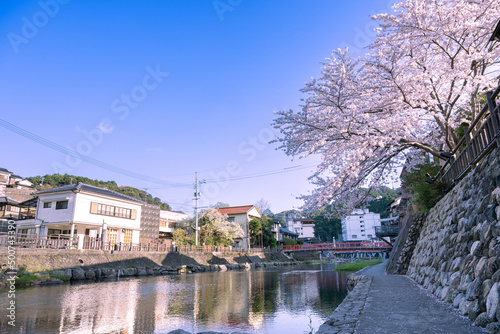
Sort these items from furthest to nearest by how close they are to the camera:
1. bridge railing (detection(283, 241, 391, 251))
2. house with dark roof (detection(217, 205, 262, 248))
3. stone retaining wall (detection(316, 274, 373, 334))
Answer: house with dark roof (detection(217, 205, 262, 248))
bridge railing (detection(283, 241, 391, 251))
stone retaining wall (detection(316, 274, 373, 334))

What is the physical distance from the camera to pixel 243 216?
46156 mm

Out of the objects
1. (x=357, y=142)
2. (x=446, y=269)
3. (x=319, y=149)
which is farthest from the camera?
(x=319, y=149)

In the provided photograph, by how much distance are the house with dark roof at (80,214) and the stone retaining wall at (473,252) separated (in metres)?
23.4

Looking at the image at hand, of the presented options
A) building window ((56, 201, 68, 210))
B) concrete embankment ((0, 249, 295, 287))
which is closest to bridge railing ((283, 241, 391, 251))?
concrete embankment ((0, 249, 295, 287))

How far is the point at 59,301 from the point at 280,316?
274 inches

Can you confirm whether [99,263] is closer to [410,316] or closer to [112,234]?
[112,234]

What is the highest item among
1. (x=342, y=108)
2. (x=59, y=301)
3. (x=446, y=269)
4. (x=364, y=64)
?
(x=364, y=64)

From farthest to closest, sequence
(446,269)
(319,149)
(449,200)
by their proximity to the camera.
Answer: (319,149) < (449,200) < (446,269)

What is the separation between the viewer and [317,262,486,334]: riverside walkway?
345 centimetres

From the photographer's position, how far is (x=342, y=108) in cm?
858

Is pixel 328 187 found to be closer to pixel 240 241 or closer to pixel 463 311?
pixel 463 311

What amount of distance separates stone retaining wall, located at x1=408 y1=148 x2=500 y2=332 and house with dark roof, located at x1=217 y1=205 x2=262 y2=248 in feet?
129

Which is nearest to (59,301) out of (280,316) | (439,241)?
(280,316)

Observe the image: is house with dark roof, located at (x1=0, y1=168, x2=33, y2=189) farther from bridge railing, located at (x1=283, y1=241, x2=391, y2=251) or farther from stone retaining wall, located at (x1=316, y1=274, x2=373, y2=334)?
stone retaining wall, located at (x1=316, y1=274, x2=373, y2=334)
